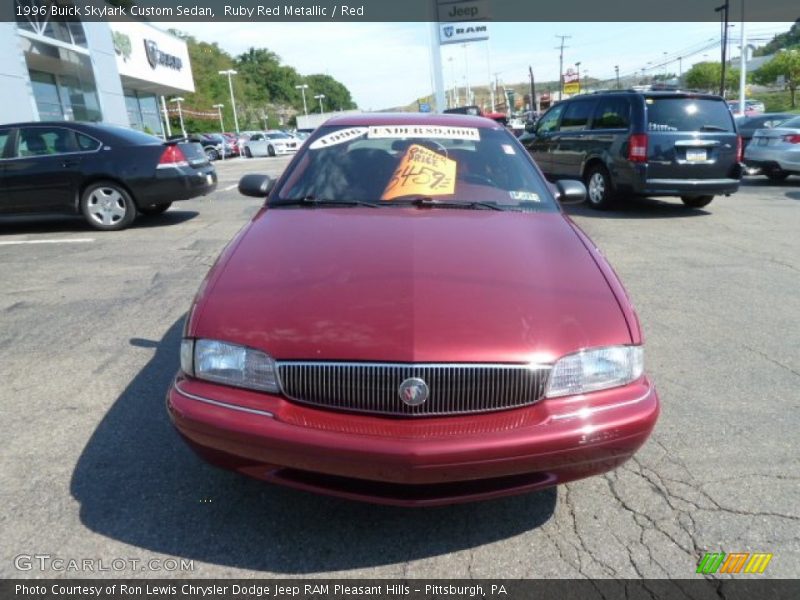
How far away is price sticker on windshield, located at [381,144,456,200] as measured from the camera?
3.29 m

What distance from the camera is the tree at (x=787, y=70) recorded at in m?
61.6

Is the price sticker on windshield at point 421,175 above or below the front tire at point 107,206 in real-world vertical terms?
above

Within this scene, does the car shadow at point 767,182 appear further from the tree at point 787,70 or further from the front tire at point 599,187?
the tree at point 787,70

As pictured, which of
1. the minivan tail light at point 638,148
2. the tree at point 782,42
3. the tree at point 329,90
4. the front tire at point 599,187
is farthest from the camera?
the tree at point 329,90

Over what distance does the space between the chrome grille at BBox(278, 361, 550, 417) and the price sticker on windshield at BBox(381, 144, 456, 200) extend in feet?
4.95

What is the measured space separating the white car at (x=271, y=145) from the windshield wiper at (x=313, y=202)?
99.5 feet

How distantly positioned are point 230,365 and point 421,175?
1.76 metres

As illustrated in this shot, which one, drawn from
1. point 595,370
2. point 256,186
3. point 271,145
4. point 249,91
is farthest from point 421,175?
point 249,91

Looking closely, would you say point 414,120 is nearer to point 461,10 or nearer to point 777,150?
point 777,150

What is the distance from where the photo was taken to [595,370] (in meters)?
2.08

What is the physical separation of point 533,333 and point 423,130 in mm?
2088

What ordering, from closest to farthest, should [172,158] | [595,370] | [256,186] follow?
[595,370]
[256,186]
[172,158]

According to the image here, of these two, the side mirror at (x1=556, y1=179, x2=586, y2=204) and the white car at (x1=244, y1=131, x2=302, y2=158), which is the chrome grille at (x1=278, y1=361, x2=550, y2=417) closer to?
the side mirror at (x1=556, y1=179, x2=586, y2=204)

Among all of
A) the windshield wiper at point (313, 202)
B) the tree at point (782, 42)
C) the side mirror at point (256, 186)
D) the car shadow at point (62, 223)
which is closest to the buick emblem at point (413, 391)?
the windshield wiper at point (313, 202)
